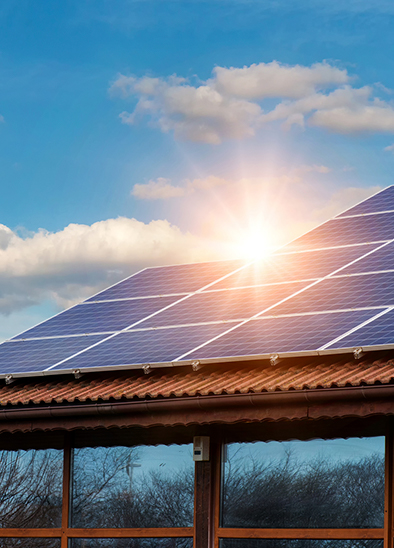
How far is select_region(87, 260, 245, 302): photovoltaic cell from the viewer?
17359 mm

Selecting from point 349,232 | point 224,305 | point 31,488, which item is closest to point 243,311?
point 224,305

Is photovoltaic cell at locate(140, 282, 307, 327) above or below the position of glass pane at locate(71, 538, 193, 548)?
above

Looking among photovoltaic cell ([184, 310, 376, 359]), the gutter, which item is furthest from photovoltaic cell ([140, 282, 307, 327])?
the gutter

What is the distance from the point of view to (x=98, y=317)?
16.8 metres

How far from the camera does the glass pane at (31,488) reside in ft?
44.2

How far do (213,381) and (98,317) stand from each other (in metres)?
5.00

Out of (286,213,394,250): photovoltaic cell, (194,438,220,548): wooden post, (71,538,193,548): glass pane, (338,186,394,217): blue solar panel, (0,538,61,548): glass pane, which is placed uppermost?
(338,186,394,217): blue solar panel

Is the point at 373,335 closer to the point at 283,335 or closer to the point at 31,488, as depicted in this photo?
the point at 283,335

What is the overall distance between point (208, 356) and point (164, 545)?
2.93 meters

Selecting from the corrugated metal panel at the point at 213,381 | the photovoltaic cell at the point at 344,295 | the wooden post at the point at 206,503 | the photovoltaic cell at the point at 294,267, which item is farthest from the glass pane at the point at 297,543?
the photovoltaic cell at the point at 294,267

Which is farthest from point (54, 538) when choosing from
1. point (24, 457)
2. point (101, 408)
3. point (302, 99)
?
point (302, 99)

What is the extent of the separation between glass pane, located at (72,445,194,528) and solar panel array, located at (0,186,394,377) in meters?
1.44

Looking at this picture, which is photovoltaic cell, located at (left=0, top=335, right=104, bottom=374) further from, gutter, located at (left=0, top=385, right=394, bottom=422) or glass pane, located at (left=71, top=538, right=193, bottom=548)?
glass pane, located at (left=71, top=538, right=193, bottom=548)

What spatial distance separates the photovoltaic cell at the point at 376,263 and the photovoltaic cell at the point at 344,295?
33 centimetres
